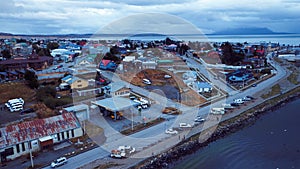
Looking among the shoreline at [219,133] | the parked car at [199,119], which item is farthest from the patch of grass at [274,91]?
the parked car at [199,119]

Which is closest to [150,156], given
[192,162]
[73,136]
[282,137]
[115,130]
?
[192,162]

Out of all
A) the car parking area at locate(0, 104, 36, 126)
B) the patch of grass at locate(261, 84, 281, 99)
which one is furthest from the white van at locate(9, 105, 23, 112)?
the patch of grass at locate(261, 84, 281, 99)

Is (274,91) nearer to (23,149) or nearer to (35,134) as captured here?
(35,134)

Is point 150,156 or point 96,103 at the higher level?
point 96,103

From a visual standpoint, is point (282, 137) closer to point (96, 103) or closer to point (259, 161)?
point (259, 161)

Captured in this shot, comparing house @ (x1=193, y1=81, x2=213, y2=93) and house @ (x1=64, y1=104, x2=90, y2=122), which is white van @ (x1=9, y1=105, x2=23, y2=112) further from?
house @ (x1=193, y1=81, x2=213, y2=93)

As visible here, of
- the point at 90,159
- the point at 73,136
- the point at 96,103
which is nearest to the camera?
the point at 90,159
